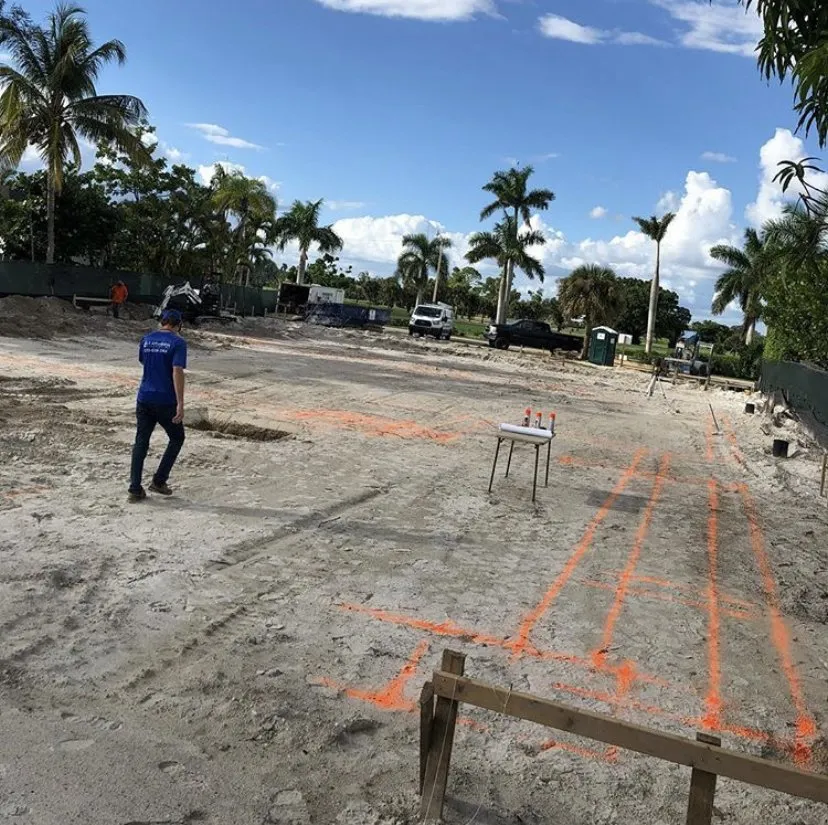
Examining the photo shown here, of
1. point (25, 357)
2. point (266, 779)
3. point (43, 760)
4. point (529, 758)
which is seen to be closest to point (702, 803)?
point (529, 758)

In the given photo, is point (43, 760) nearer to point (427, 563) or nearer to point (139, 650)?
point (139, 650)

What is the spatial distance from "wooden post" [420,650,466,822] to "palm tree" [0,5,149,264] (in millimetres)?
28881

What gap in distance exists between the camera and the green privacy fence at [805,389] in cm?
1623

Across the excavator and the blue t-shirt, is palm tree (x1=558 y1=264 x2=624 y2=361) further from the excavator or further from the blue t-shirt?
the blue t-shirt

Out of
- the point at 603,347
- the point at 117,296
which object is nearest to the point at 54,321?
the point at 117,296

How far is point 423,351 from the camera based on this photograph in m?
35.8

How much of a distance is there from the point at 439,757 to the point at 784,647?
3.33 m

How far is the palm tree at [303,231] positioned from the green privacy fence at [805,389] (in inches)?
1526

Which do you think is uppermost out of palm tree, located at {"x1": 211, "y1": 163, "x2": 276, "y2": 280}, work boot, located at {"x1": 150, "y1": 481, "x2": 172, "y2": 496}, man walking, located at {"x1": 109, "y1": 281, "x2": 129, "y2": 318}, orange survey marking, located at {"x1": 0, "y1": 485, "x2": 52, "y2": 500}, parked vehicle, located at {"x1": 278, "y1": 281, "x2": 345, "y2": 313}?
palm tree, located at {"x1": 211, "y1": 163, "x2": 276, "y2": 280}

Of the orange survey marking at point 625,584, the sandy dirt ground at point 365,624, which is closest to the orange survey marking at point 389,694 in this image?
the sandy dirt ground at point 365,624

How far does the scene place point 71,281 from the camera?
30000 millimetres

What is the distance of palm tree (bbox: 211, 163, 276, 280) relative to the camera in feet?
146

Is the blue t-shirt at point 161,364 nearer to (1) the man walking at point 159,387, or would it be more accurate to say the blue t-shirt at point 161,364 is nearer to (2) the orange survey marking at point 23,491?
(1) the man walking at point 159,387

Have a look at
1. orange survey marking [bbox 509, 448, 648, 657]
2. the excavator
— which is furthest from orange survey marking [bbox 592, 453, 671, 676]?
the excavator
